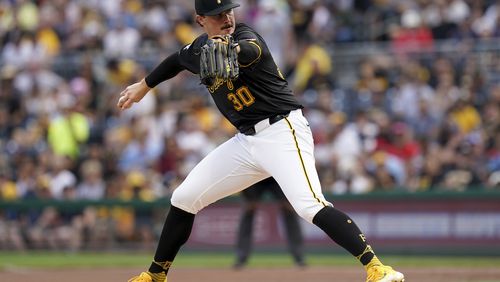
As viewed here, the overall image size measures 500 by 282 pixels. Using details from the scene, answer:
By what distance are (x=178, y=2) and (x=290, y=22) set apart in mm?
2968

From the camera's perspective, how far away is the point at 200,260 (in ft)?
48.4

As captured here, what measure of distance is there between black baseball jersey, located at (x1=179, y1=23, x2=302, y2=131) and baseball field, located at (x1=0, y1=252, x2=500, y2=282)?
3493 millimetres

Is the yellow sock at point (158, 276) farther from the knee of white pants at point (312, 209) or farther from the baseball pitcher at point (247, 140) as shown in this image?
the knee of white pants at point (312, 209)

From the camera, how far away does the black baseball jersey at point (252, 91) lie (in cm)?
754

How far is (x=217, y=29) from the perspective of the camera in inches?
303

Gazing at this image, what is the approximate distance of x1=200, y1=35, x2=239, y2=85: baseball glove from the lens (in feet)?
23.1

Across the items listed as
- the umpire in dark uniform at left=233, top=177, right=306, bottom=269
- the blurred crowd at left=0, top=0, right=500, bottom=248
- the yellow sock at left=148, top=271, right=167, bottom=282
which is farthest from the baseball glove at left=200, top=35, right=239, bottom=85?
the blurred crowd at left=0, top=0, right=500, bottom=248

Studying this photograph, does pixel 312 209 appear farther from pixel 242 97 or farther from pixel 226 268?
pixel 226 268

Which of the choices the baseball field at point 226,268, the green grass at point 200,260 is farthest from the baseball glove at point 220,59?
the green grass at point 200,260

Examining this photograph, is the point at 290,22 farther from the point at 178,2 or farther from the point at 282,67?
the point at 178,2

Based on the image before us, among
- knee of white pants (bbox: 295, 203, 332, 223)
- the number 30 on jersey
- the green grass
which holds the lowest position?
the green grass

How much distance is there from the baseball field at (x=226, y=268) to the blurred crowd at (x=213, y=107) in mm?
995

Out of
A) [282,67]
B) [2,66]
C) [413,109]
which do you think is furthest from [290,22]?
[2,66]

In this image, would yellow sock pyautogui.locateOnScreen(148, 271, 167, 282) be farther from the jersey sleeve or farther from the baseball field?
the baseball field
